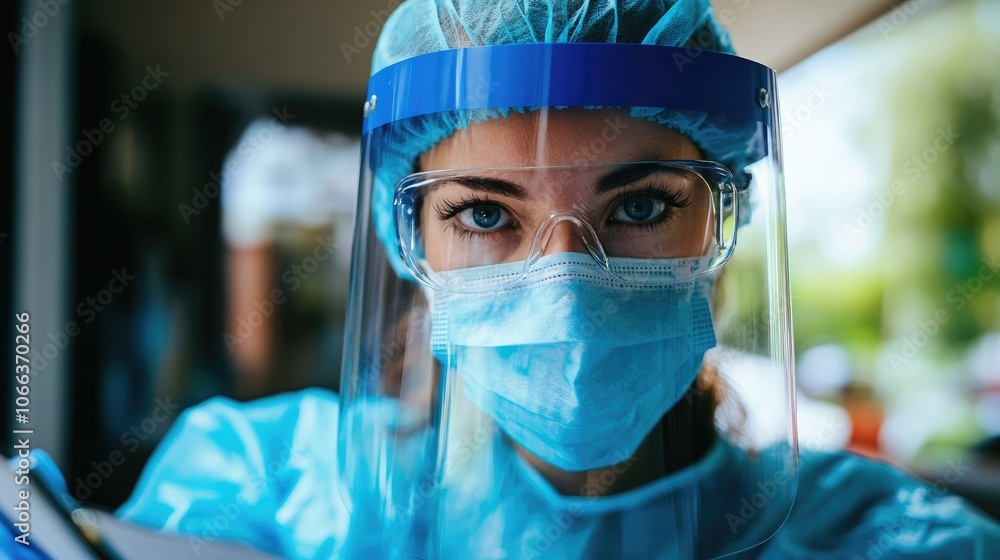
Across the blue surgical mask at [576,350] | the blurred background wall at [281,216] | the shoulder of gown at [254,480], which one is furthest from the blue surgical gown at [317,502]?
Answer: the blurred background wall at [281,216]

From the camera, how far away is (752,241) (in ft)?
3.01

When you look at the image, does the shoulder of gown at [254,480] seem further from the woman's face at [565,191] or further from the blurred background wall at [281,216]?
the blurred background wall at [281,216]

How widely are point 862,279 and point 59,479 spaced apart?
385 centimetres

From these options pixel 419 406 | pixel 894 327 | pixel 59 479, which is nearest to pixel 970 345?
pixel 894 327

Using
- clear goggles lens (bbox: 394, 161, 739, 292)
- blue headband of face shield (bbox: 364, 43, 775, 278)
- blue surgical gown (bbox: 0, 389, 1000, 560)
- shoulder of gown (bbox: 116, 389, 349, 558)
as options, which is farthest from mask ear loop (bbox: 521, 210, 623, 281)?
shoulder of gown (bbox: 116, 389, 349, 558)

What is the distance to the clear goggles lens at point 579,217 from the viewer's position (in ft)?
2.71

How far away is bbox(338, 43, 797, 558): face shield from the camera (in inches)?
32.4

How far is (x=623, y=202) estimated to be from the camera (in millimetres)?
849

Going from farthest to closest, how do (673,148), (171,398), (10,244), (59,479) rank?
(171,398) < (10,244) < (59,479) < (673,148)

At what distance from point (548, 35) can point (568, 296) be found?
320 millimetres

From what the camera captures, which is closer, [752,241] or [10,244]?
[752,241]

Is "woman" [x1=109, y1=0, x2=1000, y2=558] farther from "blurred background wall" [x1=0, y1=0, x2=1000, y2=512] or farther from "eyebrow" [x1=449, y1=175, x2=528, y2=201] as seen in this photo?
"blurred background wall" [x1=0, y1=0, x2=1000, y2=512]

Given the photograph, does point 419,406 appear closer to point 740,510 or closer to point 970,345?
point 740,510

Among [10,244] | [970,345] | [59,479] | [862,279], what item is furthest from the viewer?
[862,279]
